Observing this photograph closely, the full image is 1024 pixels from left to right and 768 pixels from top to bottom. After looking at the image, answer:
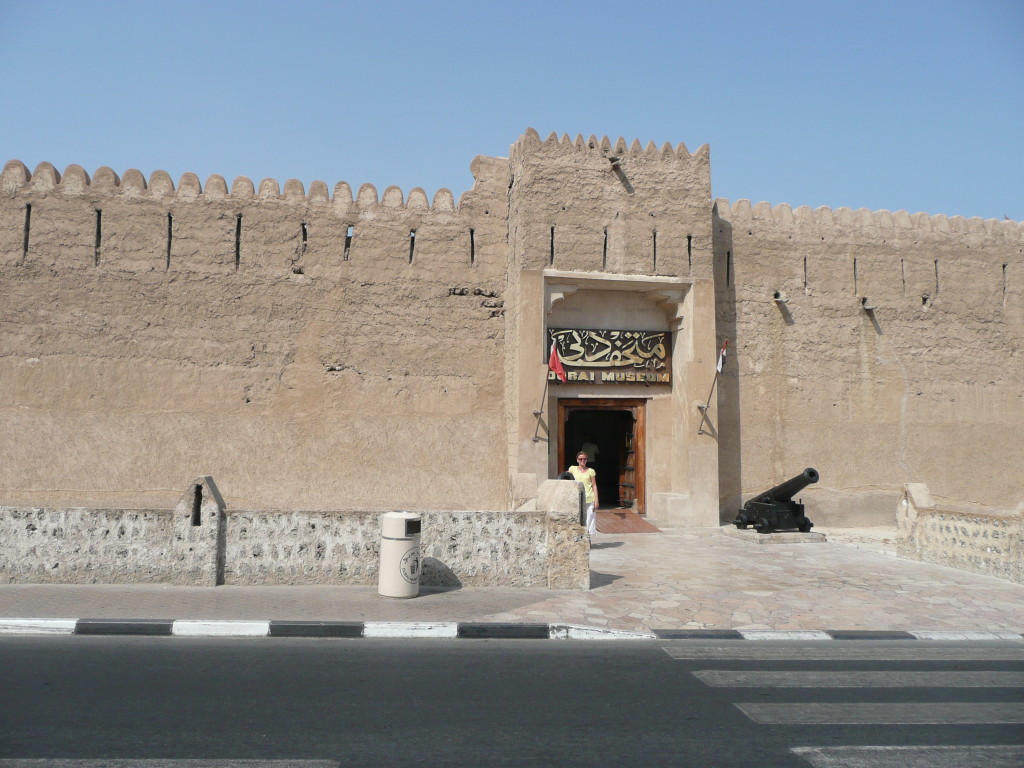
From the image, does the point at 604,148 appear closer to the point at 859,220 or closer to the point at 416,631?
the point at 859,220

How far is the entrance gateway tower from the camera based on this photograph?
13.4 m

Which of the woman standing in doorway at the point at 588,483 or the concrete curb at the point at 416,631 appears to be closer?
the concrete curb at the point at 416,631

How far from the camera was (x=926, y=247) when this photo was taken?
15984 mm

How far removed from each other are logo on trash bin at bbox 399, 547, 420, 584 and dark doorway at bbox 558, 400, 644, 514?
6.60 m

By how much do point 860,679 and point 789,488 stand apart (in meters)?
7.49

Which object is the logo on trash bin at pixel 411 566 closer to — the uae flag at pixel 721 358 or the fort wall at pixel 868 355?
the uae flag at pixel 721 358

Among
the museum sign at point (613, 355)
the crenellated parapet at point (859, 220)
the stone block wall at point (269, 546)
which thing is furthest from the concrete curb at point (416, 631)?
the crenellated parapet at point (859, 220)

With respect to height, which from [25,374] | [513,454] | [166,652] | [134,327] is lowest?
[166,652]

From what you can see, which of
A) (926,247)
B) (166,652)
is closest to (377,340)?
(166,652)

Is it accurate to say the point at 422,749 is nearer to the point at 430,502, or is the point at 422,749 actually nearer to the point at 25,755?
the point at 25,755

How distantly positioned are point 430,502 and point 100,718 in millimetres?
9400

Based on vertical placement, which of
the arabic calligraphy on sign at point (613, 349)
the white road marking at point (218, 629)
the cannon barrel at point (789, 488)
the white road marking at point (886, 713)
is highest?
the arabic calligraphy on sign at point (613, 349)

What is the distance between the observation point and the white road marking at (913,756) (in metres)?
3.82

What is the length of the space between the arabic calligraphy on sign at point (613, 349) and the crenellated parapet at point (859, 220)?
9.32ft
